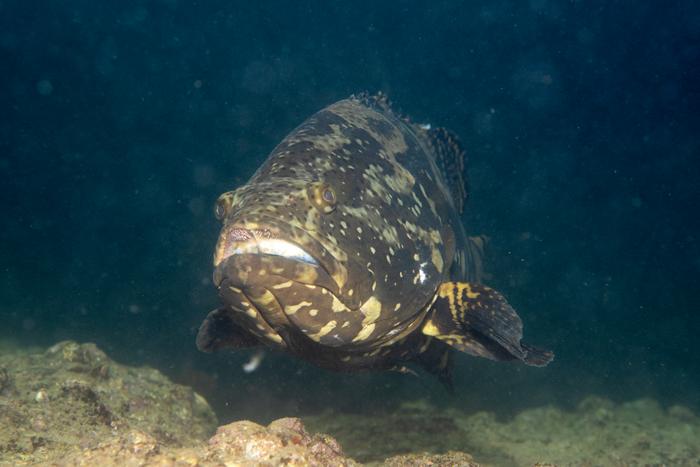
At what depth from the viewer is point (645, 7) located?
26859 mm

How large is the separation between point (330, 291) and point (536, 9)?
4210cm

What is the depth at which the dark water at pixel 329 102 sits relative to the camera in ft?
44.8

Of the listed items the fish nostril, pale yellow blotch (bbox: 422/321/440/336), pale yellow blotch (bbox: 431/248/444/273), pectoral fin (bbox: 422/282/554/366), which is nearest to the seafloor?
the fish nostril

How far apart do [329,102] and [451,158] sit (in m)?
25.0

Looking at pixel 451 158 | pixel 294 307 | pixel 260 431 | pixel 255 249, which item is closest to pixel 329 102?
pixel 451 158

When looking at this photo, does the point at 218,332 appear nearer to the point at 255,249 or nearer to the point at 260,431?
the point at 255,249

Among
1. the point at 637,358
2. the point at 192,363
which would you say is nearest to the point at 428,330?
the point at 192,363

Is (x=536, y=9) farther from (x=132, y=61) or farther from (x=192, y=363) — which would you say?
(x=192, y=363)

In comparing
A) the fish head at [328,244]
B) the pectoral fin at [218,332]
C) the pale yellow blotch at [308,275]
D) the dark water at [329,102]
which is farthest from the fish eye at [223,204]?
the dark water at [329,102]

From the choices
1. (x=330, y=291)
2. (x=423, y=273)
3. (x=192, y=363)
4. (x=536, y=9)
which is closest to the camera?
(x=330, y=291)

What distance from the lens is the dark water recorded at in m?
13.7

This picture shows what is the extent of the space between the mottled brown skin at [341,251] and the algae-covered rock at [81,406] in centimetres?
109

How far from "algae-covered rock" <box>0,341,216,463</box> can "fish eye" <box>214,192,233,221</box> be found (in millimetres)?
1565

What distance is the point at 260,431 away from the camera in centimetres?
216
